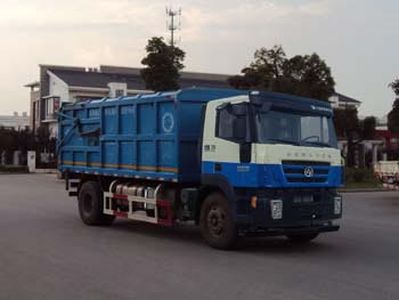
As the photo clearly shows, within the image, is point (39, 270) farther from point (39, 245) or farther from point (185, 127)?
point (185, 127)

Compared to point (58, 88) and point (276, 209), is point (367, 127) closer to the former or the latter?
point (58, 88)

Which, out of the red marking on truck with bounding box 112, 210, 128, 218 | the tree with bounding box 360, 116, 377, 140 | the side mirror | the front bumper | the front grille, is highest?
the tree with bounding box 360, 116, 377, 140

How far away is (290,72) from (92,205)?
27.8 metres

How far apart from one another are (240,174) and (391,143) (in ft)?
203

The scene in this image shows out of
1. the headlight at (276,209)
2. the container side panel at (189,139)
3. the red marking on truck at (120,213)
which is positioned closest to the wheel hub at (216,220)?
the headlight at (276,209)

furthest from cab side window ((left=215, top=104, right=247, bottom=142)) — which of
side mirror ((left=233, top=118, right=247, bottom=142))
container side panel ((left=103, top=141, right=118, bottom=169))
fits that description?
container side panel ((left=103, top=141, right=118, bottom=169))

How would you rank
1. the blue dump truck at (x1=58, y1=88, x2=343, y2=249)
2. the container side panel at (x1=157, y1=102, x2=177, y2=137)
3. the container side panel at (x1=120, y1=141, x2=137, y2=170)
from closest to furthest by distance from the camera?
the blue dump truck at (x1=58, y1=88, x2=343, y2=249)
the container side panel at (x1=157, y1=102, x2=177, y2=137)
the container side panel at (x1=120, y1=141, x2=137, y2=170)

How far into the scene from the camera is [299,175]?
1288cm

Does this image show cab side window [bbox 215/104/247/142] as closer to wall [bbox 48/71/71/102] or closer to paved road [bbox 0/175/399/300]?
paved road [bbox 0/175/399/300]

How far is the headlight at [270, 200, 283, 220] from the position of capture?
1254 cm

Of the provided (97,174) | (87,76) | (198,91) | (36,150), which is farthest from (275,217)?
(87,76)

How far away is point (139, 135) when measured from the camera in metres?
15.5

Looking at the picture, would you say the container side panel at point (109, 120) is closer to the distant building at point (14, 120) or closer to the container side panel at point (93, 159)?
the container side panel at point (93, 159)

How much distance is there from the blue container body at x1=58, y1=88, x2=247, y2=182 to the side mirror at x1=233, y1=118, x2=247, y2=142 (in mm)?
1171
